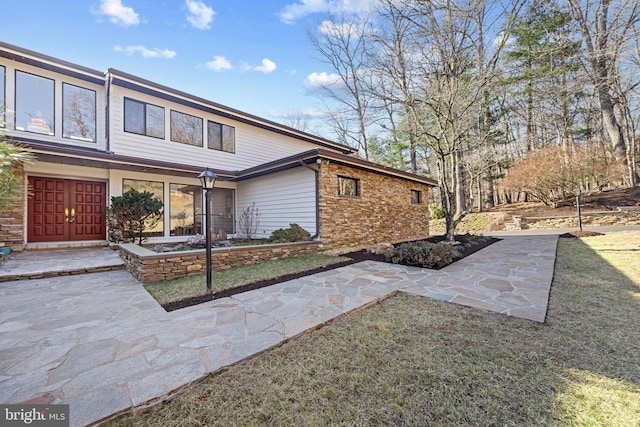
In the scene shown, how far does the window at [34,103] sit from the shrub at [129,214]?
2.79 meters

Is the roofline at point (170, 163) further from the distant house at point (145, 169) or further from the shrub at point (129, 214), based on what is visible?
the shrub at point (129, 214)

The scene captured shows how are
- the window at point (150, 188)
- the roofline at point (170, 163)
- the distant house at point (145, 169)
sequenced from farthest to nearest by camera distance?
1. the window at point (150, 188)
2. the distant house at point (145, 169)
3. the roofline at point (170, 163)

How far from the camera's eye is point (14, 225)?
6527 mm

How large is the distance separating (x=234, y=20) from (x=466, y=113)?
815 centimetres

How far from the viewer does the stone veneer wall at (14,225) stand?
638 centimetres

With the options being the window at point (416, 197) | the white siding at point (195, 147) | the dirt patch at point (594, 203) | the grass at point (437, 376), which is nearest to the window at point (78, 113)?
the white siding at point (195, 147)

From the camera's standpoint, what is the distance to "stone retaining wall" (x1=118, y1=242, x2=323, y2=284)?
459cm

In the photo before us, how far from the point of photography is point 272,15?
9.21 metres

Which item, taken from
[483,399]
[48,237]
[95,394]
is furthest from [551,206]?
[48,237]

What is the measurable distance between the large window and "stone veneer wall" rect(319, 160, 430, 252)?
4697mm

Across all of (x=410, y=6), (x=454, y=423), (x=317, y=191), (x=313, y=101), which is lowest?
(x=454, y=423)

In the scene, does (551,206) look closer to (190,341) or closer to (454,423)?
(454,423)

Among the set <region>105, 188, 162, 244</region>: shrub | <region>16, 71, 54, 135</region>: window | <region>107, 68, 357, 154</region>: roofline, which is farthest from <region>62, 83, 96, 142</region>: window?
<region>105, 188, 162, 244</region>: shrub

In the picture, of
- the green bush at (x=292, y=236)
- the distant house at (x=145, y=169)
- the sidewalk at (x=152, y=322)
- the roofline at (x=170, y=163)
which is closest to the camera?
the sidewalk at (x=152, y=322)
